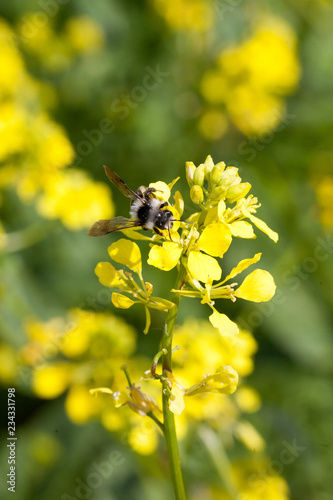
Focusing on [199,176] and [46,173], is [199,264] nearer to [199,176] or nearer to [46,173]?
[199,176]

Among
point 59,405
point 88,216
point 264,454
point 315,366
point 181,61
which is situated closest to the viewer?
point 264,454

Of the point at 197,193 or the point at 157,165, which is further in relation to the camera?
the point at 157,165

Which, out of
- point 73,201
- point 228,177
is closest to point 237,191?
point 228,177

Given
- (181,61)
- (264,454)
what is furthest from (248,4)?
(264,454)

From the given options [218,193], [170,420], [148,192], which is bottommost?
[170,420]

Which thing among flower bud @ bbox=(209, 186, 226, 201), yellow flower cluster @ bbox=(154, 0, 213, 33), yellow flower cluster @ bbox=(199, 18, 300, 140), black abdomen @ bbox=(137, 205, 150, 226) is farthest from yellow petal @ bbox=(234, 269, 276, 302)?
yellow flower cluster @ bbox=(154, 0, 213, 33)

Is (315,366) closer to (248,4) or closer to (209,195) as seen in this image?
(209,195)

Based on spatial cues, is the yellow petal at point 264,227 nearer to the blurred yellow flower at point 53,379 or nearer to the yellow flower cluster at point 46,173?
the blurred yellow flower at point 53,379
